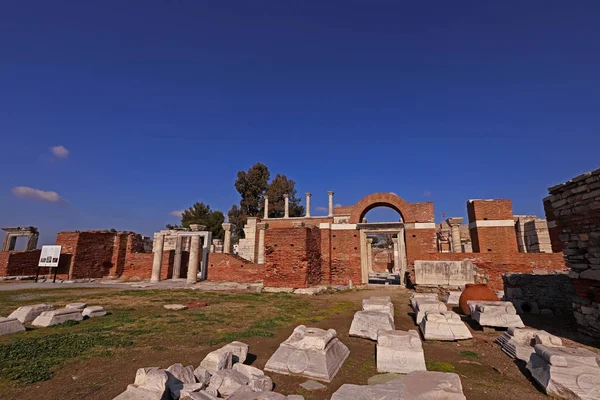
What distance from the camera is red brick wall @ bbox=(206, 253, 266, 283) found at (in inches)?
656

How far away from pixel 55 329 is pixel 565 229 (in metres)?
11.6

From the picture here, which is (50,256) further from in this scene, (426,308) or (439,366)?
(439,366)

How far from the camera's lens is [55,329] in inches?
240

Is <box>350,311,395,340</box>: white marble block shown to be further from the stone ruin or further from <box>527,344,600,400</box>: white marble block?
<box>527,344,600,400</box>: white marble block

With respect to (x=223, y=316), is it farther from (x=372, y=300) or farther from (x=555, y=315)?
(x=555, y=315)

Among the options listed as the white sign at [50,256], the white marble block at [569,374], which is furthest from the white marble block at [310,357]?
the white sign at [50,256]

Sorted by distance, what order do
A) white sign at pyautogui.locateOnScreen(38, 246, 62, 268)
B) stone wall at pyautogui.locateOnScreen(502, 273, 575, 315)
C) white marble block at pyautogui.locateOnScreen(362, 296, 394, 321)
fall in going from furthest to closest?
1. white sign at pyautogui.locateOnScreen(38, 246, 62, 268)
2. stone wall at pyautogui.locateOnScreen(502, 273, 575, 315)
3. white marble block at pyautogui.locateOnScreen(362, 296, 394, 321)

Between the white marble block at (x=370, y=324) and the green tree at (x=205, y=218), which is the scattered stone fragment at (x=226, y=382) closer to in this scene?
the white marble block at (x=370, y=324)

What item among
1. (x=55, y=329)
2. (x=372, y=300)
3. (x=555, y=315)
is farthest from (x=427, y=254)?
(x=55, y=329)

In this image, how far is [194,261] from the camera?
17453 millimetres

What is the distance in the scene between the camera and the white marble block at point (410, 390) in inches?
113

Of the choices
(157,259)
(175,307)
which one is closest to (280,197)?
(157,259)

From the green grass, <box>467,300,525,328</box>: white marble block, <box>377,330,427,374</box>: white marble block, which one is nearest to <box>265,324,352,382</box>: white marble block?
<box>377,330,427,374</box>: white marble block

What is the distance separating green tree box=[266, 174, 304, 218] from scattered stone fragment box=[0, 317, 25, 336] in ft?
110
